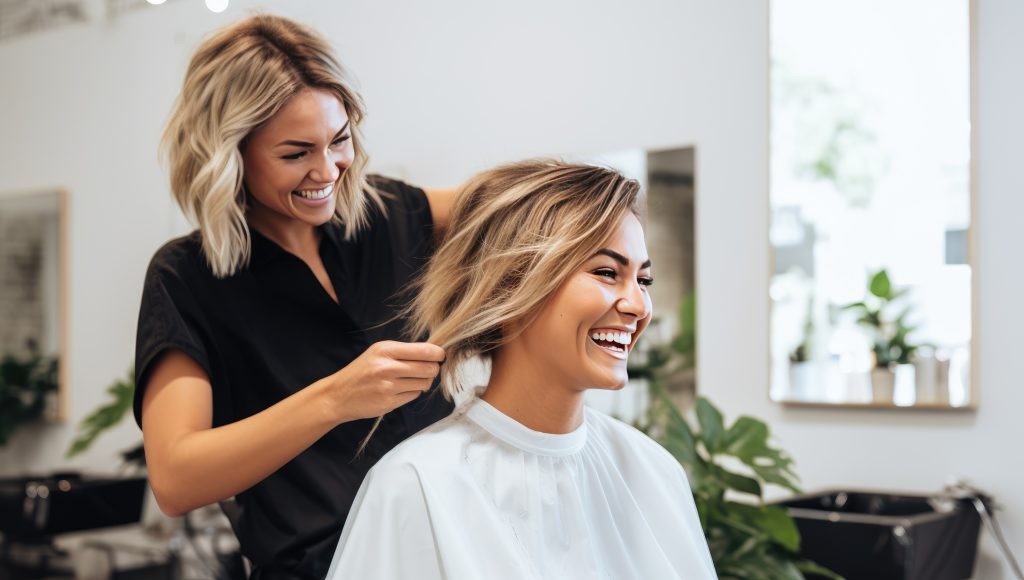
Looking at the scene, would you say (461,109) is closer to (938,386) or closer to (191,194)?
(938,386)

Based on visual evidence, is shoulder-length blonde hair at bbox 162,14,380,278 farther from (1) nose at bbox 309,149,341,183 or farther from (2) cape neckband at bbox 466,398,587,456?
(2) cape neckband at bbox 466,398,587,456

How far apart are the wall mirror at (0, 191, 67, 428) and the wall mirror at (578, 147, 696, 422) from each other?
3.12m

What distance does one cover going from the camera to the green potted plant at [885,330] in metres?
2.98

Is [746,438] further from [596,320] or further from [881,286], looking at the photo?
[596,320]

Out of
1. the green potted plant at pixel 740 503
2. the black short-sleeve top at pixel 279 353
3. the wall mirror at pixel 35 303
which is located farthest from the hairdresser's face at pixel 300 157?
the wall mirror at pixel 35 303

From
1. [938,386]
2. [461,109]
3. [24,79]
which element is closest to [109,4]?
[24,79]

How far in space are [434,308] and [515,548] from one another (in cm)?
35

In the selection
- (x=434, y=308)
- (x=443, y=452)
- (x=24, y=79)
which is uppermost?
(x=24, y=79)

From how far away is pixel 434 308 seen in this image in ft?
4.75

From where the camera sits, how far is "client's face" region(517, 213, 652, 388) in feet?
4.41

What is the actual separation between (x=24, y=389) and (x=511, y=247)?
14.8 feet

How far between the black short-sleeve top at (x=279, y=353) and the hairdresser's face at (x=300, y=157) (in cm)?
12

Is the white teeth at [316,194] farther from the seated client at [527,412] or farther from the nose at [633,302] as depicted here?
the nose at [633,302]

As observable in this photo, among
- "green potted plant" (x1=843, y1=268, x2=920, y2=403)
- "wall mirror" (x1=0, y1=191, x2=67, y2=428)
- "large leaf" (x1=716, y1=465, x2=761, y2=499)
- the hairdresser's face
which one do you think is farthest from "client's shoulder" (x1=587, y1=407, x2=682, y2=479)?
"wall mirror" (x1=0, y1=191, x2=67, y2=428)
